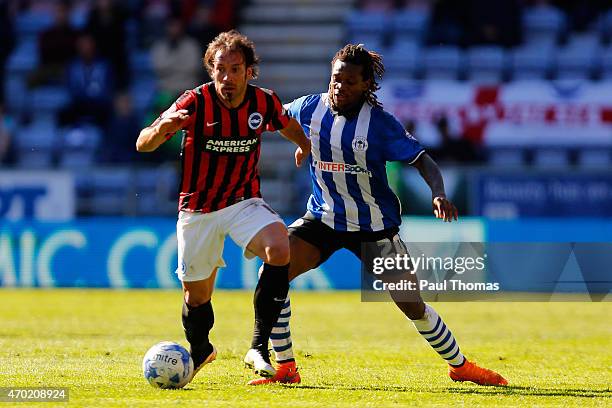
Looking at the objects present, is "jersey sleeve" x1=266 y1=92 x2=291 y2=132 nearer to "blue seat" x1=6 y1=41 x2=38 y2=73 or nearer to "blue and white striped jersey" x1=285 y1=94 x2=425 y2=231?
"blue and white striped jersey" x1=285 y1=94 x2=425 y2=231

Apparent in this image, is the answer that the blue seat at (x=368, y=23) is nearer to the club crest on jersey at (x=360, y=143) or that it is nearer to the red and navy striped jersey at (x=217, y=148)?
the club crest on jersey at (x=360, y=143)

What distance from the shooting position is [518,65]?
18625 millimetres

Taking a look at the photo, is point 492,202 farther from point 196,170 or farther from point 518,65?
point 196,170

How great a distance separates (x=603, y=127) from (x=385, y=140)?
11033 millimetres

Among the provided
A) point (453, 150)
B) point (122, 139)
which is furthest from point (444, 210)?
point (122, 139)

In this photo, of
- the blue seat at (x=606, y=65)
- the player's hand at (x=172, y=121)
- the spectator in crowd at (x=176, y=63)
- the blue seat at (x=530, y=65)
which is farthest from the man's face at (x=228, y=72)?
the blue seat at (x=606, y=65)

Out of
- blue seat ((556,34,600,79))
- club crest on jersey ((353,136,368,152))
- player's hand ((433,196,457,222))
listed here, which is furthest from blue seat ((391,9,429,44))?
player's hand ((433,196,457,222))

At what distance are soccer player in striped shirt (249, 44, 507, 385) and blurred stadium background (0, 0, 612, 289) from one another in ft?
23.9

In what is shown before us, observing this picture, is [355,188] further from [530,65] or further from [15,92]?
[15,92]

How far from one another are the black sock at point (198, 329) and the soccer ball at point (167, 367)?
288mm

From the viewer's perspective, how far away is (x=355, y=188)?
24.1 feet

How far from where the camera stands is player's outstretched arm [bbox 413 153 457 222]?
664 centimetres

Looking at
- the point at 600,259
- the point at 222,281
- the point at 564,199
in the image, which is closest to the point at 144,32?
the point at 222,281

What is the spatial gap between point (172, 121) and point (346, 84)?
1193 millimetres
